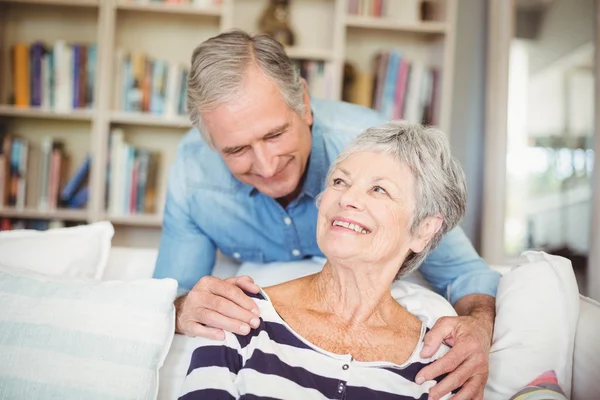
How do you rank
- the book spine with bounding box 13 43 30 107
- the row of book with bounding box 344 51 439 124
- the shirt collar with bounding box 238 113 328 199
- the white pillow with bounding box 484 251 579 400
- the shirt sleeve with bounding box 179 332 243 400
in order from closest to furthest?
1. the shirt sleeve with bounding box 179 332 243 400
2. the white pillow with bounding box 484 251 579 400
3. the shirt collar with bounding box 238 113 328 199
4. the book spine with bounding box 13 43 30 107
5. the row of book with bounding box 344 51 439 124

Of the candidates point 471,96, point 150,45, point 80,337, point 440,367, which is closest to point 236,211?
point 80,337

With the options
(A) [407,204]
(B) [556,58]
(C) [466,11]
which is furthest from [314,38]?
(A) [407,204]

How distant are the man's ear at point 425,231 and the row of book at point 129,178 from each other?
6.88ft

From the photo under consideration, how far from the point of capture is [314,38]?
3.47 metres

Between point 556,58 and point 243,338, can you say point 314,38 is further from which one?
point 243,338

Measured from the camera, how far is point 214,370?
1.28 meters

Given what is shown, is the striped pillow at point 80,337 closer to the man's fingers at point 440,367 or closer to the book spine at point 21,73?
the man's fingers at point 440,367

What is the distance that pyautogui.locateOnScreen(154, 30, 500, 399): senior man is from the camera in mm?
1379

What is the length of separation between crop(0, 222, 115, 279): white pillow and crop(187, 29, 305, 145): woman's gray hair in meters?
0.44

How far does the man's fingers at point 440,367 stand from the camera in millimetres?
1335

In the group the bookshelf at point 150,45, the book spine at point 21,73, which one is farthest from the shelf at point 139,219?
the book spine at point 21,73

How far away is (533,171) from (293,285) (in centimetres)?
233

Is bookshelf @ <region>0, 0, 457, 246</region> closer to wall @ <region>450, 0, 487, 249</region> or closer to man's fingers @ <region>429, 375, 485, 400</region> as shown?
wall @ <region>450, 0, 487, 249</region>

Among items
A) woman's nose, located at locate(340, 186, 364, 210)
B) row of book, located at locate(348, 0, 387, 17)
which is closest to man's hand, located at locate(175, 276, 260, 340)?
woman's nose, located at locate(340, 186, 364, 210)
